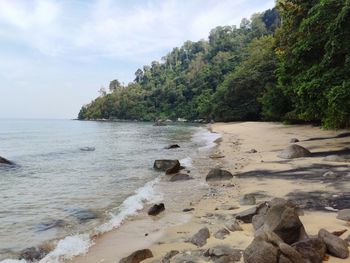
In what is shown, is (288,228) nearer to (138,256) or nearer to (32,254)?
(138,256)

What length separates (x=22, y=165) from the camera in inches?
956

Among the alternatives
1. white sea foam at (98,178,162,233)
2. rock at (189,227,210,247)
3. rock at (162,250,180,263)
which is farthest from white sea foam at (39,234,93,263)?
rock at (189,227,210,247)

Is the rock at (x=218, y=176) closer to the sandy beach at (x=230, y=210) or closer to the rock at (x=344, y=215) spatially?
the sandy beach at (x=230, y=210)

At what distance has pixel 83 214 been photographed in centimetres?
1106

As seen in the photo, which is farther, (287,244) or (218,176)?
(218,176)

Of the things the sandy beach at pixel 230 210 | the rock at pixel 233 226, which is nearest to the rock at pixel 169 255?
the sandy beach at pixel 230 210

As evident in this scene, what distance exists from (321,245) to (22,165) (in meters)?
22.3

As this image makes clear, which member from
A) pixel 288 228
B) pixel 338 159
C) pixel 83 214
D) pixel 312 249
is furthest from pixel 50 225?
pixel 338 159

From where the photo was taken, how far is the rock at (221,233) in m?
7.16

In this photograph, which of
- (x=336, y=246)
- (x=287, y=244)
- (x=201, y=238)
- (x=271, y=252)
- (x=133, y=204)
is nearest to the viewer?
(x=271, y=252)

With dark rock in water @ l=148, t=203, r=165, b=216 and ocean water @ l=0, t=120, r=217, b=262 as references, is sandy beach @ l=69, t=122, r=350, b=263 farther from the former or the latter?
ocean water @ l=0, t=120, r=217, b=262

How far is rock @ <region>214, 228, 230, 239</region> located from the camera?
7156 millimetres

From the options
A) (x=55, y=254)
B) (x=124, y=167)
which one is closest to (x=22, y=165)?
(x=124, y=167)

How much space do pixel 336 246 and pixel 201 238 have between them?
244cm
